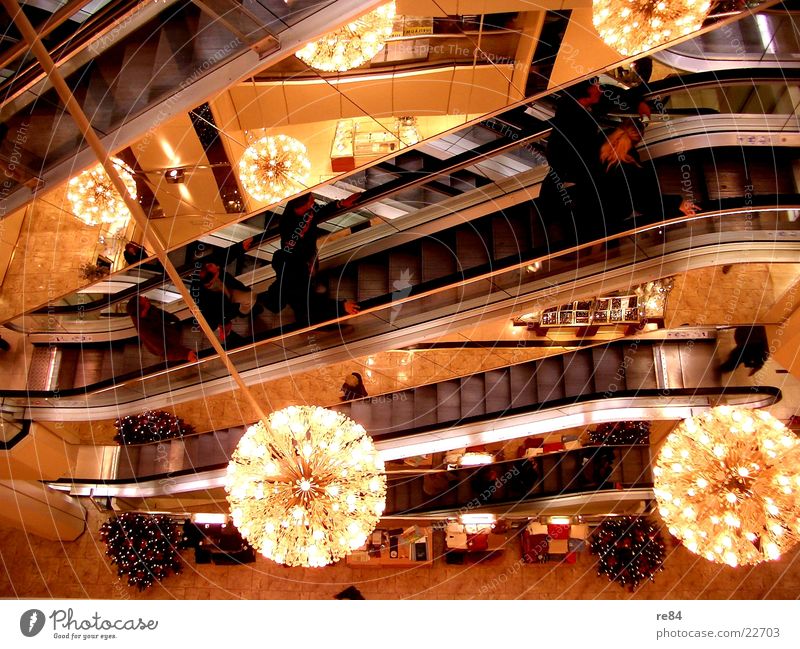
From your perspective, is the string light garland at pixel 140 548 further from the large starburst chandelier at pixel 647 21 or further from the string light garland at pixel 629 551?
the large starburst chandelier at pixel 647 21

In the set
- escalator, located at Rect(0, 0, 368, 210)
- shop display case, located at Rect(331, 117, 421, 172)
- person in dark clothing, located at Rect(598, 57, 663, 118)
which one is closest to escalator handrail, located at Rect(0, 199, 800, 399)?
person in dark clothing, located at Rect(598, 57, 663, 118)

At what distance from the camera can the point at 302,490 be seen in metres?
5.05

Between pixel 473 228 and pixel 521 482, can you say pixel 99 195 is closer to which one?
pixel 473 228

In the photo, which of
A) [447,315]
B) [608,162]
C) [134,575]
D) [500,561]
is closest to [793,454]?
[608,162]

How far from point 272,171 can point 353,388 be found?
168 inches

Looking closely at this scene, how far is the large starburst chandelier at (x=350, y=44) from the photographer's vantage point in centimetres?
666

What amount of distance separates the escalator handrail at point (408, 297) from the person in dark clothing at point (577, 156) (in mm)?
263

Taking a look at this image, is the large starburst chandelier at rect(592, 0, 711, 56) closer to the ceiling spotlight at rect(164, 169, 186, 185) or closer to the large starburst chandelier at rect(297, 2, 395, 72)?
the large starburst chandelier at rect(297, 2, 395, 72)

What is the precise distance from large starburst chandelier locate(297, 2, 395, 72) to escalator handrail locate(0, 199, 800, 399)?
2.61 meters

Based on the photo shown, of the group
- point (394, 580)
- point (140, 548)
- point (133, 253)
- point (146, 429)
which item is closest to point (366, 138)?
point (133, 253)

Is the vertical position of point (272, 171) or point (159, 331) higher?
point (272, 171)
